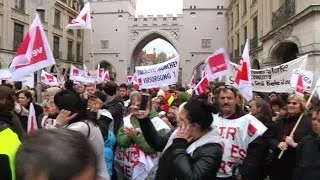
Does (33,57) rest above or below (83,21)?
below

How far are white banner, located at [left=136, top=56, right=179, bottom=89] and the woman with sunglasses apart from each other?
4.04 m

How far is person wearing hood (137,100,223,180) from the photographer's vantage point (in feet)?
9.61

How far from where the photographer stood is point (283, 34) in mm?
18844

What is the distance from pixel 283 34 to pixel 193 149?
16.9 m

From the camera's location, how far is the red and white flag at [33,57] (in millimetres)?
6504

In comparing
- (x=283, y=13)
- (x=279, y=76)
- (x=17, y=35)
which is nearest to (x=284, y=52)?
(x=283, y=13)

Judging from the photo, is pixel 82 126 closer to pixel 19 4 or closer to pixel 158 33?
pixel 19 4

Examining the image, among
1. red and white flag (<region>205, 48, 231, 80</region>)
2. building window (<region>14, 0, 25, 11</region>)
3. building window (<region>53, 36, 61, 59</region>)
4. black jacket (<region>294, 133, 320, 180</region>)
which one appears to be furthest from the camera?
building window (<region>53, 36, 61, 59</region>)

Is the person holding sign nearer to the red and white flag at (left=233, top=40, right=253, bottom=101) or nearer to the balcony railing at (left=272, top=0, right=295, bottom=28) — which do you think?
the red and white flag at (left=233, top=40, right=253, bottom=101)

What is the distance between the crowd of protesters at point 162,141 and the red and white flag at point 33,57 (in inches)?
17.4

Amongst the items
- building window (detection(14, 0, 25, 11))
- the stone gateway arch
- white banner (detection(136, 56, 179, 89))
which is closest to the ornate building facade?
white banner (detection(136, 56, 179, 89))

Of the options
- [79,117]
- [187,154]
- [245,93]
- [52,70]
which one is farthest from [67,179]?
[52,70]

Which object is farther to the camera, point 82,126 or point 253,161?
point 253,161

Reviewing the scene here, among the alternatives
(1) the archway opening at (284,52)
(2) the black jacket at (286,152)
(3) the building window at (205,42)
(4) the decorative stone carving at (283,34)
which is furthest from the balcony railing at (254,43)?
(2) the black jacket at (286,152)
